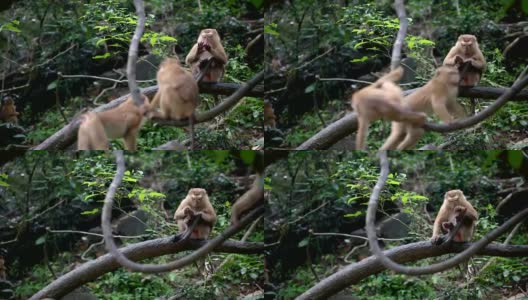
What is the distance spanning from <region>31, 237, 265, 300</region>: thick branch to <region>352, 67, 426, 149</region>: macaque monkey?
2.35 metres

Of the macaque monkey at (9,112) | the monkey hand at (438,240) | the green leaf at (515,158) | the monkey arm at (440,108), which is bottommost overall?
the monkey hand at (438,240)

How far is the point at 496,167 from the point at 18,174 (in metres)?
5.85

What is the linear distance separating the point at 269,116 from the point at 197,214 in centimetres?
162

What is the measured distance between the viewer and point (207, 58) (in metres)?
8.36

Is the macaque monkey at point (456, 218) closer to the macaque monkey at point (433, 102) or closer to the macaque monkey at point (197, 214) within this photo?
the macaque monkey at point (433, 102)

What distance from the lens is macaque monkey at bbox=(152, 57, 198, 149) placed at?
763 centimetres

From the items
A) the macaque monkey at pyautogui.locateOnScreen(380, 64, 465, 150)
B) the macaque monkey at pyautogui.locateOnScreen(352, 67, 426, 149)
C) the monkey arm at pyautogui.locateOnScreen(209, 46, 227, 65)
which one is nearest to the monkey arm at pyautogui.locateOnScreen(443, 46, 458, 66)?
the macaque monkey at pyautogui.locateOnScreen(380, 64, 465, 150)

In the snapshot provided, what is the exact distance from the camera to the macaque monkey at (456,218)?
7.97 m

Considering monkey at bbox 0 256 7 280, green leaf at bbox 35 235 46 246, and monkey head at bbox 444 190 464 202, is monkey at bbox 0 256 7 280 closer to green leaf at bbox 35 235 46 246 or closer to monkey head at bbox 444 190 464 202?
green leaf at bbox 35 235 46 246

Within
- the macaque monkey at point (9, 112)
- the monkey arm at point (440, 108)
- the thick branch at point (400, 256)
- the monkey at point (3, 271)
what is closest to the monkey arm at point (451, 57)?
the monkey arm at point (440, 108)

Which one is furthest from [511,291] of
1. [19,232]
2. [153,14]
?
[19,232]

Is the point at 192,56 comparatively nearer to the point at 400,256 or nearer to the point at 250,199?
the point at 250,199

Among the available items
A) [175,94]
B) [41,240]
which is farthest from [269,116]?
[41,240]

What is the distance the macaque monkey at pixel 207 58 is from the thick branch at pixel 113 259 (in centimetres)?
176
